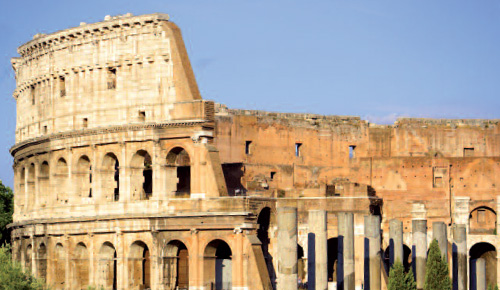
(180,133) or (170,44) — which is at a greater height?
(170,44)

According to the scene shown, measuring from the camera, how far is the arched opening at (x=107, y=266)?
1929 inches

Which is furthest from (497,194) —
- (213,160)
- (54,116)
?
(54,116)

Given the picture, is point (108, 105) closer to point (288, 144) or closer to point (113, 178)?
point (113, 178)

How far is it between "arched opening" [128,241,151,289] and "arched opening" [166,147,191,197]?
9.90ft

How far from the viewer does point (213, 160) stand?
1823 inches

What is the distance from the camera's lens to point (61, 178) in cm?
5200

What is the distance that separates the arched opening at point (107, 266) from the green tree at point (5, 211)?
13173mm

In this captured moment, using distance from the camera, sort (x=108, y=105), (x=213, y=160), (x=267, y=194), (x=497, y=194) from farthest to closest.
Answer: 1. (x=497, y=194)
2. (x=267, y=194)
3. (x=108, y=105)
4. (x=213, y=160)

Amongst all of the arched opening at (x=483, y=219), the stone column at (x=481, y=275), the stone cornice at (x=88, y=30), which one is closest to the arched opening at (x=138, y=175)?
the stone cornice at (x=88, y=30)

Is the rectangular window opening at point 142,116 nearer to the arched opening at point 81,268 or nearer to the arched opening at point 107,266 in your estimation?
the arched opening at point 107,266

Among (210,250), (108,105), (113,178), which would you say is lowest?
(210,250)

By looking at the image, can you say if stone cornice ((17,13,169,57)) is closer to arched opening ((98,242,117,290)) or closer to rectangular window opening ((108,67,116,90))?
rectangular window opening ((108,67,116,90))

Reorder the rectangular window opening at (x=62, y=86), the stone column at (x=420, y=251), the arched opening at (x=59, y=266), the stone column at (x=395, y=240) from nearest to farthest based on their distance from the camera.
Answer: the stone column at (x=420, y=251) → the stone column at (x=395, y=240) → the arched opening at (x=59, y=266) → the rectangular window opening at (x=62, y=86)

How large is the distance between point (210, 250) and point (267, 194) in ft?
24.9
